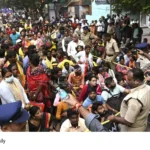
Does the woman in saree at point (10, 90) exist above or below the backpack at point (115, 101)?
above

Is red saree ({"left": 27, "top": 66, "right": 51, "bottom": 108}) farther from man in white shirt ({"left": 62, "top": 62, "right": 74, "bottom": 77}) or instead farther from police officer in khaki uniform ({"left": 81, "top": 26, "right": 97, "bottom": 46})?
police officer in khaki uniform ({"left": 81, "top": 26, "right": 97, "bottom": 46})

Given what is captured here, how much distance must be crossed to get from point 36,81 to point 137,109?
2663 millimetres

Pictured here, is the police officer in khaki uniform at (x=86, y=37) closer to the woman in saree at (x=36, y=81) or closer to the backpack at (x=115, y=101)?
the backpack at (x=115, y=101)

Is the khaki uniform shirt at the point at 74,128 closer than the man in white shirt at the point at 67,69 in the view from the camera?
Yes

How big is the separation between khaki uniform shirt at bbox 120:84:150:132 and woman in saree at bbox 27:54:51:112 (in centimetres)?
238

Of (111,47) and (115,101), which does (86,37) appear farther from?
(115,101)

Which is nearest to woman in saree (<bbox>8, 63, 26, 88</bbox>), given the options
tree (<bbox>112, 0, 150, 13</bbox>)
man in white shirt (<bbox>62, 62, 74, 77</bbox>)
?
man in white shirt (<bbox>62, 62, 74, 77</bbox>)

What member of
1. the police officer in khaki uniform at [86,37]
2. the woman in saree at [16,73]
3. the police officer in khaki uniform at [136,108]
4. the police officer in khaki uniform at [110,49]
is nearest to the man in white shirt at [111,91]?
the woman in saree at [16,73]

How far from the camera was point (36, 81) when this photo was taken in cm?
557

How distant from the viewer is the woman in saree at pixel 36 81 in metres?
5.51

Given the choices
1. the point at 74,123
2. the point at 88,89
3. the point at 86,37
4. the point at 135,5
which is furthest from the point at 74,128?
the point at 86,37

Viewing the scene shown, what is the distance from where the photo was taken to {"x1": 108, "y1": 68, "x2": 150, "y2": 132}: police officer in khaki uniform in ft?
10.6

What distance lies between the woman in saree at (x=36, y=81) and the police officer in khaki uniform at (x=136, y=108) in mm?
2362
